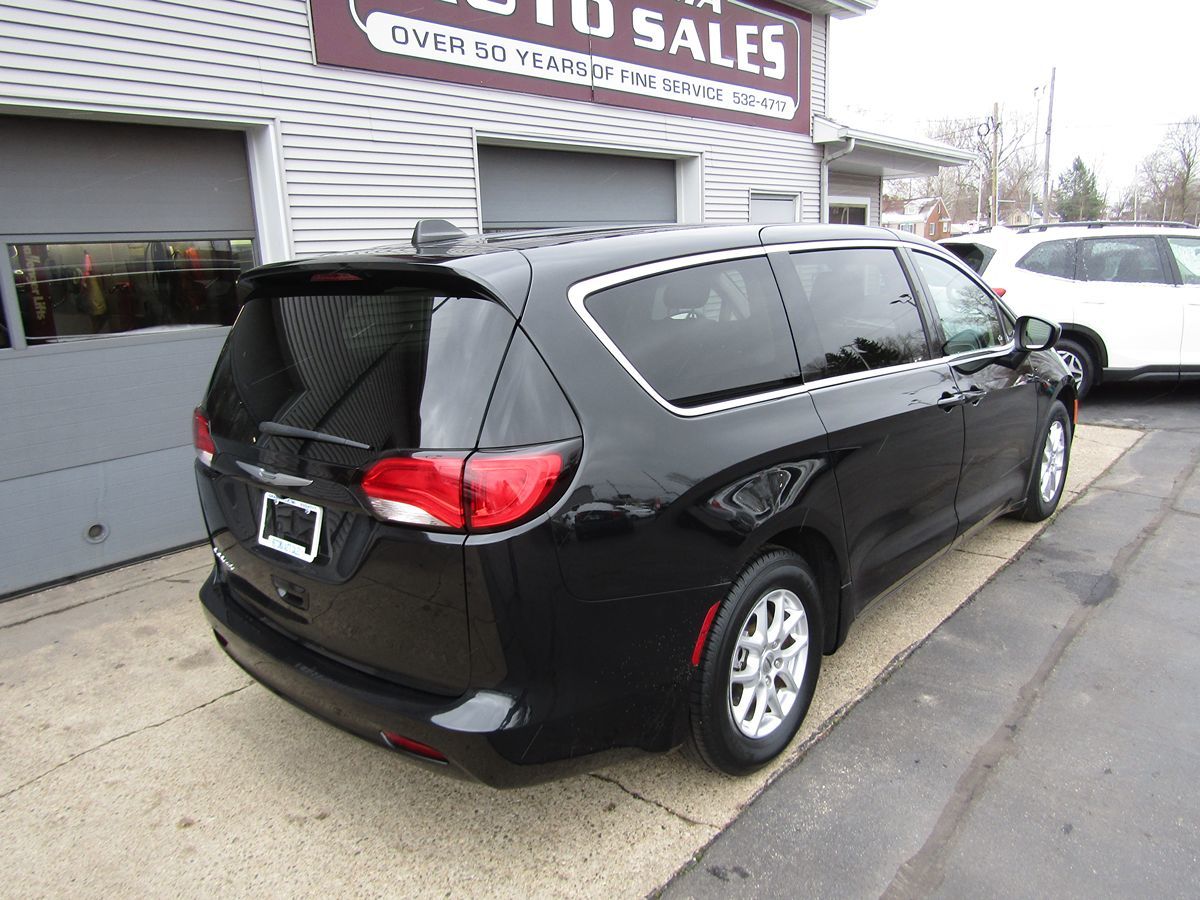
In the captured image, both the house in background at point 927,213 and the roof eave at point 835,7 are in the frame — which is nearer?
the roof eave at point 835,7

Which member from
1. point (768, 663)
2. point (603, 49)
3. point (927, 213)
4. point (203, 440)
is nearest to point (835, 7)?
point (603, 49)

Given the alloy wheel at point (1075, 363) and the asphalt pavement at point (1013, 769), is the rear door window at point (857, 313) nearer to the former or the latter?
the asphalt pavement at point (1013, 769)

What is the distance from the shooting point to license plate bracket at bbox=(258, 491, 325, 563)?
7.12 ft

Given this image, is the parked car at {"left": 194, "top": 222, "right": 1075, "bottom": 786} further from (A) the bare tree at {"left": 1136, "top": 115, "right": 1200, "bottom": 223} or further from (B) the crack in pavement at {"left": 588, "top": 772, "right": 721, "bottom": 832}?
(A) the bare tree at {"left": 1136, "top": 115, "right": 1200, "bottom": 223}

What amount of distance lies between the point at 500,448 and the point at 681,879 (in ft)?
4.36

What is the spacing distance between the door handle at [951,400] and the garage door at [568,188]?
140 inches

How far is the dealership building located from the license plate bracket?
2.90 metres

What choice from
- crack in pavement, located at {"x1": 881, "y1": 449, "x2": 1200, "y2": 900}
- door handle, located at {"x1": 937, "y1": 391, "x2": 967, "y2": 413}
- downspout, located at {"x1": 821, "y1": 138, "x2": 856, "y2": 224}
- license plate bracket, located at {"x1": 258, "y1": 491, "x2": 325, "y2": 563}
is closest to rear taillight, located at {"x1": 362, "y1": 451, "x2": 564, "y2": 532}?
license plate bracket, located at {"x1": 258, "y1": 491, "x2": 325, "y2": 563}

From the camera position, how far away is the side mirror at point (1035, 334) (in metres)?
4.14

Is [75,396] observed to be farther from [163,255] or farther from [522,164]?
[522,164]

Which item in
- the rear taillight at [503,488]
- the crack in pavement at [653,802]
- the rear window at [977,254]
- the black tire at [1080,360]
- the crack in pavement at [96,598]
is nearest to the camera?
the rear taillight at [503,488]

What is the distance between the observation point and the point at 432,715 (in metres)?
1.99

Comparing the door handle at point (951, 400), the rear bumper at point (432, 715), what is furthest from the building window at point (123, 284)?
the door handle at point (951, 400)

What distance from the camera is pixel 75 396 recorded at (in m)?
4.43
